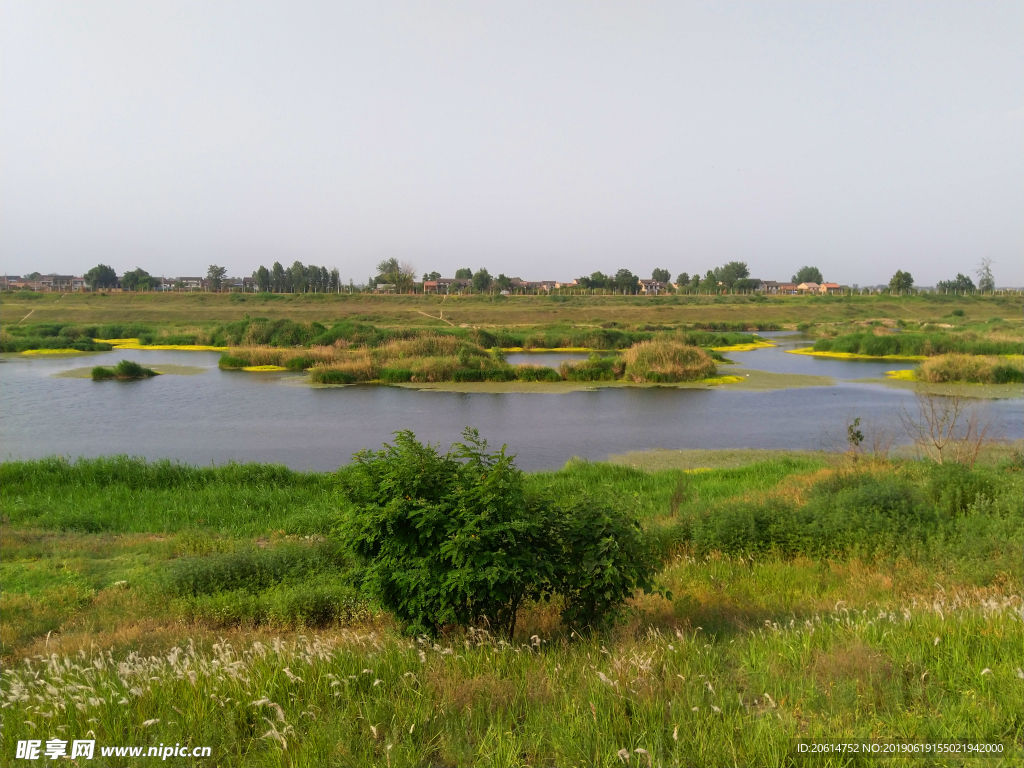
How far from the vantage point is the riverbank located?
3.20m

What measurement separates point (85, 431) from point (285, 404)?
685cm

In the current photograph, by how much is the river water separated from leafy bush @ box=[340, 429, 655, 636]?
12116mm

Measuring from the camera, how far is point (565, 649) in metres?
4.48

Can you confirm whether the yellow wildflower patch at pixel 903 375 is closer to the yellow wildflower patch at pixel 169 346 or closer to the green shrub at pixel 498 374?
the green shrub at pixel 498 374

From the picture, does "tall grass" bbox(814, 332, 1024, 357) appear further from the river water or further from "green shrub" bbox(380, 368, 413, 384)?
"green shrub" bbox(380, 368, 413, 384)

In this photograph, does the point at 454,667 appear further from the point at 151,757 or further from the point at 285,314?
the point at 285,314

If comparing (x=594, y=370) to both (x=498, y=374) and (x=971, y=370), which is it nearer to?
(x=498, y=374)

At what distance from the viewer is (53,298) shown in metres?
80.8

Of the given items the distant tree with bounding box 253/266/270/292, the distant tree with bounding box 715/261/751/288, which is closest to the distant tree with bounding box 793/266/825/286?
the distant tree with bounding box 715/261/751/288

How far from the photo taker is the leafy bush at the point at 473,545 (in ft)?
15.8

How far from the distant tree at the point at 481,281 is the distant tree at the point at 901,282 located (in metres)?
58.8

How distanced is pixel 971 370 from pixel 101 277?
360ft

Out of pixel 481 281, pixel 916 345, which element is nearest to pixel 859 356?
pixel 916 345

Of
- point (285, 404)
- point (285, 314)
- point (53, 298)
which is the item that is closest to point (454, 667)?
point (285, 404)
